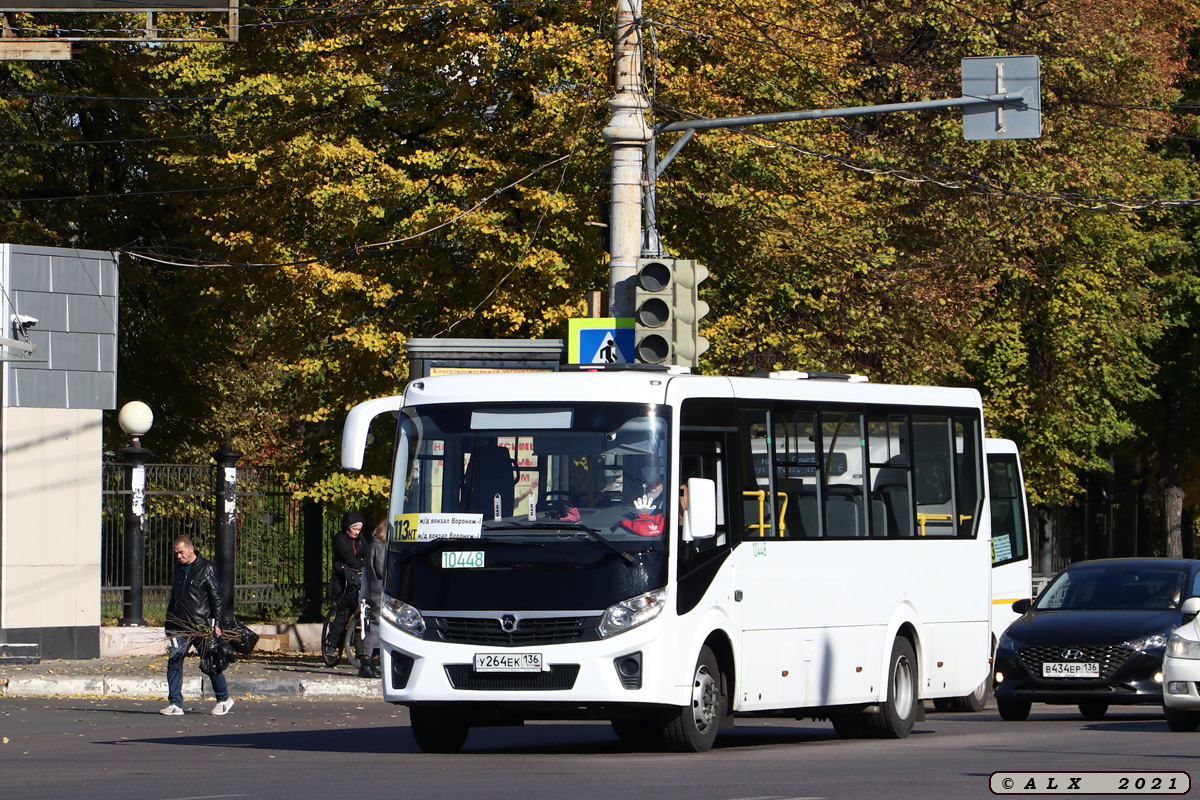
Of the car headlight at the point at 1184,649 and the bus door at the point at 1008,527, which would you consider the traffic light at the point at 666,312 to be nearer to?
the car headlight at the point at 1184,649

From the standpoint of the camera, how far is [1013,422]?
38.7m

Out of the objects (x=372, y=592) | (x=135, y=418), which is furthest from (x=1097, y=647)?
(x=135, y=418)

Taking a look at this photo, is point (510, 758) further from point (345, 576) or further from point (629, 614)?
point (345, 576)

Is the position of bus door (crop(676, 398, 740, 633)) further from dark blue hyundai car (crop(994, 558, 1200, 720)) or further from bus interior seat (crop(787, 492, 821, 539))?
dark blue hyundai car (crop(994, 558, 1200, 720))

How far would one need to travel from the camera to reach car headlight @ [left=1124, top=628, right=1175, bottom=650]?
62.3 ft

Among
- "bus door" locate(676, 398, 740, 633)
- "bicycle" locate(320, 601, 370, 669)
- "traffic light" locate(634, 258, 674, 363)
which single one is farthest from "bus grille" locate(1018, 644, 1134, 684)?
"bicycle" locate(320, 601, 370, 669)

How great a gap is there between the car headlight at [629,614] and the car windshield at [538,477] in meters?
0.36

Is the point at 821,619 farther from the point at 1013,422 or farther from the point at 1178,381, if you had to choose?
the point at 1178,381

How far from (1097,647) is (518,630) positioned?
25.9 feet

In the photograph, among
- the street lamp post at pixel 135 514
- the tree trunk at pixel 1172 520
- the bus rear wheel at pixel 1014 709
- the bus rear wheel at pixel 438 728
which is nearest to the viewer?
the bus rear wheel at pixel 438 728

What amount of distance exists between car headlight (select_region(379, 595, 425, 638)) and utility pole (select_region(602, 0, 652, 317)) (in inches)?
229

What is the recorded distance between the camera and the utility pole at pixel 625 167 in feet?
63.0

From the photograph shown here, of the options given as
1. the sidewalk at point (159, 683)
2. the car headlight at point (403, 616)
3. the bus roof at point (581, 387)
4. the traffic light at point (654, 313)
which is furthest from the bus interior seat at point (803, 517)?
the sidewalk at point (159, 683)

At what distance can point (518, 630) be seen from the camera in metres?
13.3
